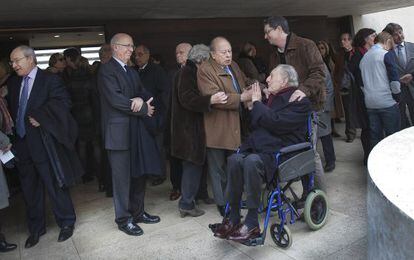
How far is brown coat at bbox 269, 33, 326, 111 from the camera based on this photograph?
332 cm

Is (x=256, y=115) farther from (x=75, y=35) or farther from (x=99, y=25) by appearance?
(x=75, y=35)

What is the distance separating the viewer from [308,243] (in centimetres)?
297

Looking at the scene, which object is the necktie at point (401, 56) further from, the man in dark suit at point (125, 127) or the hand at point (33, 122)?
the hand at point (33, 122)

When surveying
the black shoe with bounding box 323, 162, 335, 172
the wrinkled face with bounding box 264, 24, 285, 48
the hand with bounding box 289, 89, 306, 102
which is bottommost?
the black shoe with bounding box 323, 162, 335, 172

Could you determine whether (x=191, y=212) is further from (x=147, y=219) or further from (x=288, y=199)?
(x=288, y=199)

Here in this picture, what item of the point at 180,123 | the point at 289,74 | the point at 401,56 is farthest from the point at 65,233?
the point at 401,56

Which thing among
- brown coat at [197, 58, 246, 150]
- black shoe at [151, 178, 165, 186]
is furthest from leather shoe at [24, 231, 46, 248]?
brown coat at [197, 58, 246, 150]

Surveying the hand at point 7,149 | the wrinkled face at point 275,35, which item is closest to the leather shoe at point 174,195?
the hand at point 7,149

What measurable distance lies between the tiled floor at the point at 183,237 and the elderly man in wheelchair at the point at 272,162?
0.16 m

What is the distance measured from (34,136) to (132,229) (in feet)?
4.01

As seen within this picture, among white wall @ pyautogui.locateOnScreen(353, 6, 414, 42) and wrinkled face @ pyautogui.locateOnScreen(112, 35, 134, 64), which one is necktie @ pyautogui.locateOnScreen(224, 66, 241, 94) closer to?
wrinkled face @ pyautogui.locateOnScreen(112, 35, 134, 64)

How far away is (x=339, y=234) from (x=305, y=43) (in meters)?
1.66

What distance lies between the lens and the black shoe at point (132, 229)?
348cm

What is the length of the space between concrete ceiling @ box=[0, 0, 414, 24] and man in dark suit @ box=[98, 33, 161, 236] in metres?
1.95
